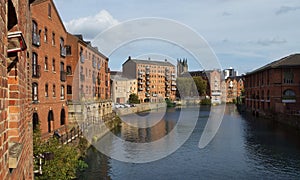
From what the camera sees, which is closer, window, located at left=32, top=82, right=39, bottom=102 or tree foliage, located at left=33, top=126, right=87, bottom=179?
tree foliage, located at left=33, top=126, right=87, bottom=179

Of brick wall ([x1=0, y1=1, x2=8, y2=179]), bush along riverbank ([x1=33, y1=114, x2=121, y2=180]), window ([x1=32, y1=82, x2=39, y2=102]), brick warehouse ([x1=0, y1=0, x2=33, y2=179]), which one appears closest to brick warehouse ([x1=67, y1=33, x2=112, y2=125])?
window ([x1=32, y1=82, x2=39, y2=102])

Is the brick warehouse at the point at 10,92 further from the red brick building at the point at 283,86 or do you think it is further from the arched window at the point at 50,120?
the red brick building at the point at 283,86

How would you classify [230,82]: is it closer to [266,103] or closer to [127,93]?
[127,93]

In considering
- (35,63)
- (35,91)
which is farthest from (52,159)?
(35,63)

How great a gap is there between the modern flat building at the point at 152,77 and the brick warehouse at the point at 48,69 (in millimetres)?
60016

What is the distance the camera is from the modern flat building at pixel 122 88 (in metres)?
75.4

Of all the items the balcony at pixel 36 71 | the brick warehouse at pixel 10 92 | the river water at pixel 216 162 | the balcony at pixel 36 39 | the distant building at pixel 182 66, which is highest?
the distant building at pixel 182 66

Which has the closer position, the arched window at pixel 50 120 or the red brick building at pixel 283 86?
the arched window at pixel 50 120

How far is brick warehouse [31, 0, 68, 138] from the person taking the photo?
20828 mm

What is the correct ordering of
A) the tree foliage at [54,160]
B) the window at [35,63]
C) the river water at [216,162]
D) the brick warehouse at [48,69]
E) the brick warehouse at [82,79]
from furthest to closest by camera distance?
the brick warehouse at [82,79] → the brick warehouse at [48,69] → the window at [35,63] → the river water at [216,162] → the tree foliage at [54,160]

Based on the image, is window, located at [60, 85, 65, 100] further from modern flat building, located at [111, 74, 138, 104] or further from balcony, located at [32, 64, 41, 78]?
modern flat building, located at [111, 74, 138, 104]

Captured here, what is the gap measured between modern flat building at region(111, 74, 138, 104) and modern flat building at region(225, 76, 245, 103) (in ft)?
137

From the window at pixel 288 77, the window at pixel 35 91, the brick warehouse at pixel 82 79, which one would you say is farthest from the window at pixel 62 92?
the window at pixel 288 77

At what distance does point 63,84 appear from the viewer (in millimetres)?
27812
